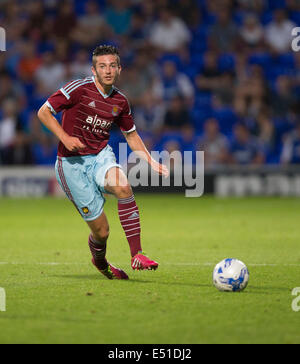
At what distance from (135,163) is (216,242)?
6.13m

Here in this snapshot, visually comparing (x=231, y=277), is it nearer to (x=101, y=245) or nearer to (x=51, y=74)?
(x=101, y=245)

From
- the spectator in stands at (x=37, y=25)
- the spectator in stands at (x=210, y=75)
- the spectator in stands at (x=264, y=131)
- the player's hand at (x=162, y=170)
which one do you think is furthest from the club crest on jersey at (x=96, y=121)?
the spectator in stands at (x=37, y=25)

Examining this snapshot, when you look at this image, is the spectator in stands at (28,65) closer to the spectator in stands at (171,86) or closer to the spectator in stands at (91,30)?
the spectator in stands at (91,30)

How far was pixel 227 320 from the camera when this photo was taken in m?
5.28

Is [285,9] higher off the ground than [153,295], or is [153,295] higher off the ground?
[285,9]

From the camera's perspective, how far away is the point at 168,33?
19203 mm

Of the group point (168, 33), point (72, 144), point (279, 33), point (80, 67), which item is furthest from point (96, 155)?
point (279, 33)

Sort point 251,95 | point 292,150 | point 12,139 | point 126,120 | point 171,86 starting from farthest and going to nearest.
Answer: point 171,86, point 251,95, point 12,139, point 292,150, point 126,120

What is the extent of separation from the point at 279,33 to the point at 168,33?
2.74 m

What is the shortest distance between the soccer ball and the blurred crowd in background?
10647 mm
